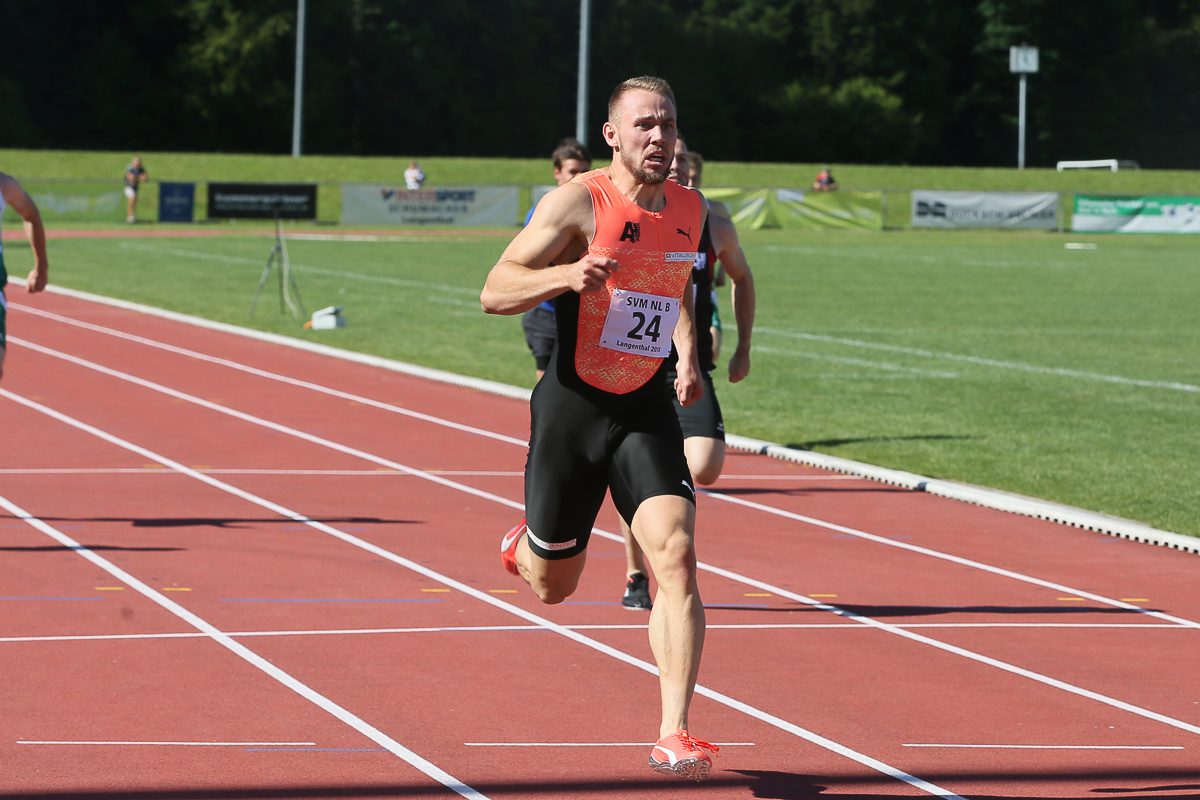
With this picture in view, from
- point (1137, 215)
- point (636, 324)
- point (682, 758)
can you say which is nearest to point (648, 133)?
point (636, 324)

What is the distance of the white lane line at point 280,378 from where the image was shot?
13352 millimetres

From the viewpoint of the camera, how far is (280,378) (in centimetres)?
1627

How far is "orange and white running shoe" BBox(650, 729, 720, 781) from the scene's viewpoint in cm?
464

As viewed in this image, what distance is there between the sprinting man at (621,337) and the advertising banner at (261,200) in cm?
4155

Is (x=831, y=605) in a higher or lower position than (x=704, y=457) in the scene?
lower

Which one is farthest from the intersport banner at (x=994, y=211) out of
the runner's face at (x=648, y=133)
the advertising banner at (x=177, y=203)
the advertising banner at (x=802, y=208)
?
the runner's face at (x=648, y=133)

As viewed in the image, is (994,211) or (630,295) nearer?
(630,295)

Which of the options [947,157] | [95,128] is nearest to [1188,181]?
[947,157]

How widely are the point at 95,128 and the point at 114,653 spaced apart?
69208 millimetres

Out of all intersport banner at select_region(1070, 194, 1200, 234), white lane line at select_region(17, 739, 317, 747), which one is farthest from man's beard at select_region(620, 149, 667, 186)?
intersport banner at select_region(1070, 194, 1200, 234)

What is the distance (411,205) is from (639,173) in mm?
43800

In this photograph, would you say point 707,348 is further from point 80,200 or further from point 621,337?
point 80,200

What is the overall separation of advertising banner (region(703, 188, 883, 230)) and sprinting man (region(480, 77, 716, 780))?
143ft

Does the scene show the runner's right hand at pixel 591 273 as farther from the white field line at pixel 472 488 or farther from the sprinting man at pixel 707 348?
the white field line at pixel 472 488
